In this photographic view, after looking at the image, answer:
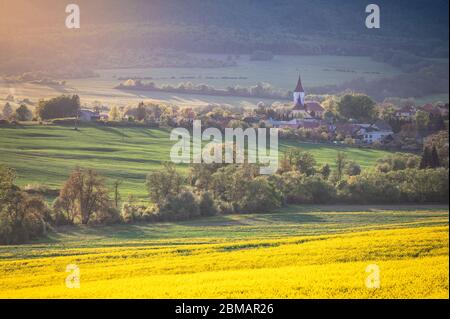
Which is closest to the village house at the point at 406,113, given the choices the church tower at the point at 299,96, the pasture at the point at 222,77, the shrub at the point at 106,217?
the church tower at the point at 299,96

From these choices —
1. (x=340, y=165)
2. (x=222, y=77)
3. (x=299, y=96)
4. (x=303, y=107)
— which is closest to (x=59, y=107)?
(x=340, y=165)

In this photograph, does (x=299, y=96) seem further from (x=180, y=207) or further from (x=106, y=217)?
(x=106, y=217)

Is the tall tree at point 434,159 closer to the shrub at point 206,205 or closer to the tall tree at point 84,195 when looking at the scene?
the shrub at point 206,205

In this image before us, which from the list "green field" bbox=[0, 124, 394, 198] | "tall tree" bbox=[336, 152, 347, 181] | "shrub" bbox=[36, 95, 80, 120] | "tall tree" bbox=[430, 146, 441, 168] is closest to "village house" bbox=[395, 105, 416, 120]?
"green field" bbox=[0, 124, 394, 198]

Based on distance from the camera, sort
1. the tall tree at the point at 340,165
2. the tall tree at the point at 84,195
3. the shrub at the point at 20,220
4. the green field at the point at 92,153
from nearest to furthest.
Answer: the shrub at the point at 20,220, the tall tree at the point at 84,195, the green field at the point at 92,153, the tall tree at the point at 340,165

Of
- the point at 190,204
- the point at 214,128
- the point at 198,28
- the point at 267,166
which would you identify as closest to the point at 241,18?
the point at 198,28

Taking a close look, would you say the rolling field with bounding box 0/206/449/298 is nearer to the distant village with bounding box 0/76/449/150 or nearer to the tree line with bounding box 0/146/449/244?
the tree line with bounding box 0/146/449/244
